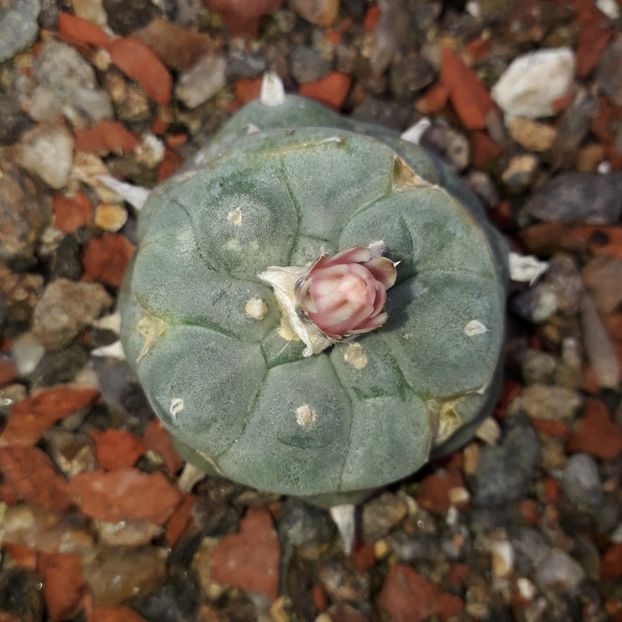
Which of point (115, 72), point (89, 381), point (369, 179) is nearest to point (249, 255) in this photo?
point (369, 179)

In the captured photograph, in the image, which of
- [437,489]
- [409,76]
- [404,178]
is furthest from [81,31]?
[437,489]

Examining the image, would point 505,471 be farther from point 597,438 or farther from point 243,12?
point 243,12

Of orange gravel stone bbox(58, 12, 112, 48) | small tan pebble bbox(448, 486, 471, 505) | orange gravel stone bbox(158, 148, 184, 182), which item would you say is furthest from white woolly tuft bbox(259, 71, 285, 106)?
small tan pebble bbox(448, 486, 471, 505)

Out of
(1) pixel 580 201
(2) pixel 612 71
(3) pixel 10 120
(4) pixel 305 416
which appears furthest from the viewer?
(2) pixel 612 71

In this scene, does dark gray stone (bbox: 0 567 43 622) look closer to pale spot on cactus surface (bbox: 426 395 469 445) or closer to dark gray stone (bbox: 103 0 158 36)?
pale spot on cactus surface (bbox: 426 395 469 445)

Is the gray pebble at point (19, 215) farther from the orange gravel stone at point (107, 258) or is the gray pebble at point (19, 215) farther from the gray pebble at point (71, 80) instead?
the gray pebble at point (71, 80)

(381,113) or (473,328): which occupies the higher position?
(473,328)
